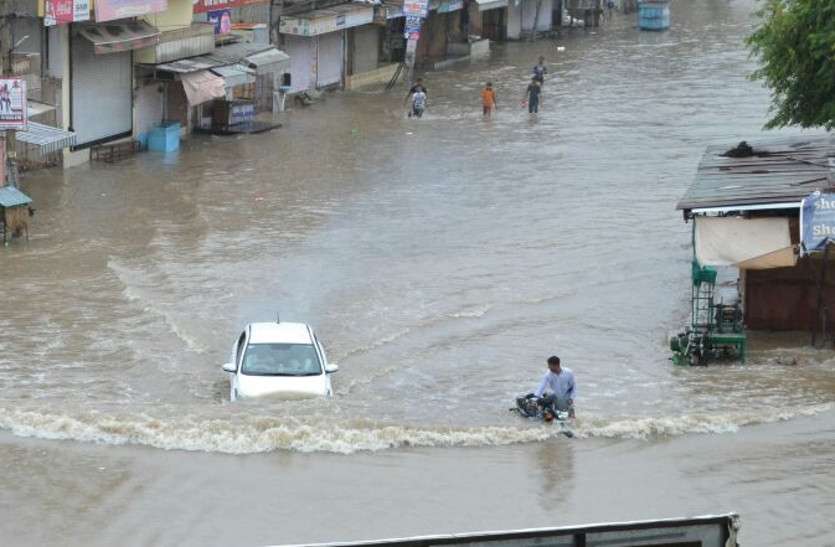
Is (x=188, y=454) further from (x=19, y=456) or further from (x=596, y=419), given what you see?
(x=596, y=419)

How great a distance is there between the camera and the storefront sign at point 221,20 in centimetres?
4362

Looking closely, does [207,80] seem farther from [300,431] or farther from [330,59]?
[300,431]

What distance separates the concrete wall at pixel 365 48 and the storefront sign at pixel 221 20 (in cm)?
954

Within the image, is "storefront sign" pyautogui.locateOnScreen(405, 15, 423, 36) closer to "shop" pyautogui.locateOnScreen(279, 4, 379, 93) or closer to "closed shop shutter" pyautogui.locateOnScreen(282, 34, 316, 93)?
"shop" pyautogui.locateOnScreen(279, 4, 379, 93)

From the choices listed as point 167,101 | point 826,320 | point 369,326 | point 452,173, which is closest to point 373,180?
point 452,173

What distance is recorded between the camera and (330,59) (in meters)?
51.9

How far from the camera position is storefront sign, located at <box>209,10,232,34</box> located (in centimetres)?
4362

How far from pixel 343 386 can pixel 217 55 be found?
22.9 metres

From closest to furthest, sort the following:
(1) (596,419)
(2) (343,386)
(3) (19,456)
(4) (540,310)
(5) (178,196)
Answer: (3) (19,456), (1) (596,419), (2) (343,386), (4) (540,310), (5) (178,196)

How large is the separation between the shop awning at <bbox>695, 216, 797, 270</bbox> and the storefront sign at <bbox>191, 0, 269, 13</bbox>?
73.2ft

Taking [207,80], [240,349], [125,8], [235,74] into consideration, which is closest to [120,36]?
[125,8]

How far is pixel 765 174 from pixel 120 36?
1805 centimetres

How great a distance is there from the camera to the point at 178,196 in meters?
34.7

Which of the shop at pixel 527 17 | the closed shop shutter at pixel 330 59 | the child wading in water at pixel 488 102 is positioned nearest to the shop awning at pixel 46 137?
the child wading in water at pixel 488 102
